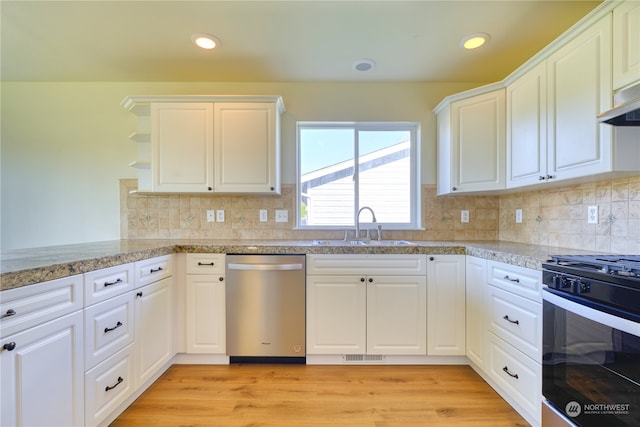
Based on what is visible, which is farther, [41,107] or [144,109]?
[41,107]

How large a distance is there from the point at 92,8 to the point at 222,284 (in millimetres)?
2023

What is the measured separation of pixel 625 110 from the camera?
1.06 meters

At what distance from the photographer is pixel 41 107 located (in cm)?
251

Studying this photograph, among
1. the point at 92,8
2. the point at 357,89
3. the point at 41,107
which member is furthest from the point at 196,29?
the point at 41,107

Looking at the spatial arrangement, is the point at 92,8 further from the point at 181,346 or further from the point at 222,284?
the point at 181,346

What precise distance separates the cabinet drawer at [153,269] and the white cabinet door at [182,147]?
26.4 inches

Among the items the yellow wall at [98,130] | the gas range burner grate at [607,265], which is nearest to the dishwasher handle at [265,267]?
the yellow wall at [98,130]

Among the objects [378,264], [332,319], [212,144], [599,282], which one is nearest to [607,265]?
[599,282]

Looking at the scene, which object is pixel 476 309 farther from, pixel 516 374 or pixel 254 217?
pixel 254 217

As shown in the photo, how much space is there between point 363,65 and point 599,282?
211 centimetres

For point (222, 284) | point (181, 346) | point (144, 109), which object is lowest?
point (181, 346)

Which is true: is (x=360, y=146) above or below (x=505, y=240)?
above

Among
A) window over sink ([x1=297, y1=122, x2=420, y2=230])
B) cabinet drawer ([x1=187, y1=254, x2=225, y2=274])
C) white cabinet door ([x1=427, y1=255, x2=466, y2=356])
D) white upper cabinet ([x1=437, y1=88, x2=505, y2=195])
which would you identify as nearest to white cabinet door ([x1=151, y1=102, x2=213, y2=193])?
cabinet drawer ([x1=187, y1=254, x2=225, y2=274])

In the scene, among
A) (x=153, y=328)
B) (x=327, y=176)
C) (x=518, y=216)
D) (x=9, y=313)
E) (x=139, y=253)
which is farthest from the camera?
(x=327, y=176)
